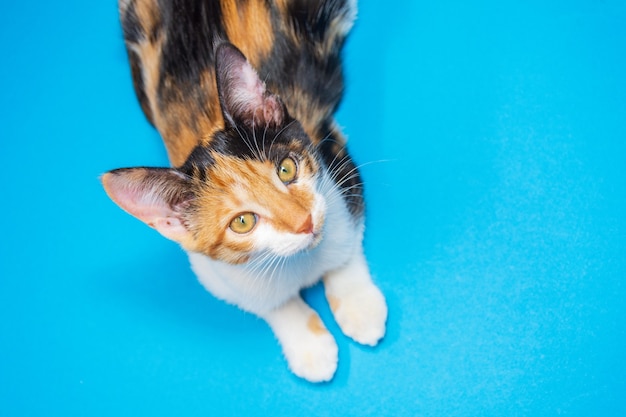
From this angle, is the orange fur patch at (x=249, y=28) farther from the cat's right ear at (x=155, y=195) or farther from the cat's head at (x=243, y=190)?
the cat's right ear at (x=155, y=195)

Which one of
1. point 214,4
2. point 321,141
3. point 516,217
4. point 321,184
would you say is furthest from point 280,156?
point 516,217

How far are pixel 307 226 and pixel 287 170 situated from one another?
5.8 inches

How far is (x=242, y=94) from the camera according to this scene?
1.27m

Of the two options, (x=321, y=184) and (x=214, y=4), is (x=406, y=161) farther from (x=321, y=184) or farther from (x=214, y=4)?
(x=214, y=4)

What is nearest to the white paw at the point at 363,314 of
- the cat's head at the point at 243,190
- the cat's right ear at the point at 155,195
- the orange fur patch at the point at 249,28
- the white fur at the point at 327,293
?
the white fur at the point at 327,293

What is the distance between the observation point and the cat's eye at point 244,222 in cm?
127

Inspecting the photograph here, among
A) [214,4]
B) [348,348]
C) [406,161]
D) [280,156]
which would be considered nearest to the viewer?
[280,156]

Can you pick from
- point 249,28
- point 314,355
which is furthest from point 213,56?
point 314,355

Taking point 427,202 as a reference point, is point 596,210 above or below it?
below

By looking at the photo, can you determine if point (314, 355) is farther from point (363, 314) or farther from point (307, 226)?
point (307, 226)

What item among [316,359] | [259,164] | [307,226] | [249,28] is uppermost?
[249,28]

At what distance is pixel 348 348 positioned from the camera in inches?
67.2

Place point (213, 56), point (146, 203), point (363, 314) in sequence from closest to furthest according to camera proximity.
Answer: point (146, 203) < point (213, 56) < point (363, 314)

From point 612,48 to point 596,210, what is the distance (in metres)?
0.51
